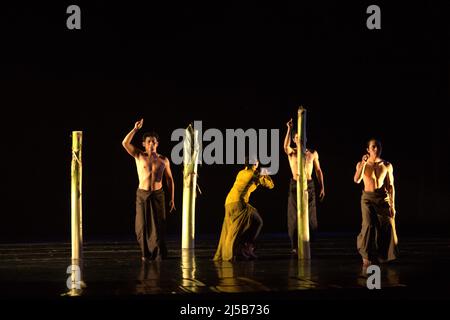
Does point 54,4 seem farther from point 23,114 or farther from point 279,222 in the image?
point 279,222

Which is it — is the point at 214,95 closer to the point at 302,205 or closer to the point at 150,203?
the point at 150,203

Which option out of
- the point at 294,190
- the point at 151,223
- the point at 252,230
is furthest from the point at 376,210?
the point at 151,223

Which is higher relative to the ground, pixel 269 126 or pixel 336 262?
pixel 269 126

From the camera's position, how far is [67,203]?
15211 mm

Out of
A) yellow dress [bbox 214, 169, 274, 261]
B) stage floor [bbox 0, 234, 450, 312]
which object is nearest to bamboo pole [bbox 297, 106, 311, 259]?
stage floor [bbox 0, 234, 450, 312]

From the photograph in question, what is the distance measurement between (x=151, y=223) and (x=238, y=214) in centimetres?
110

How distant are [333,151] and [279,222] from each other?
65.1 inches

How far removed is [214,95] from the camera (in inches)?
611
